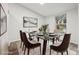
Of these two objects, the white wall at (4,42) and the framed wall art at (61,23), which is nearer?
the white wall at (4,42)

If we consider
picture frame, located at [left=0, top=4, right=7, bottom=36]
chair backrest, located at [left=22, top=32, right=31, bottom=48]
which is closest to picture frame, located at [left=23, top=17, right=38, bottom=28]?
chair backrest, located at [left=22, top=32, right=31, bottom=48]

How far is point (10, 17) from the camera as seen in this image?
161 cm

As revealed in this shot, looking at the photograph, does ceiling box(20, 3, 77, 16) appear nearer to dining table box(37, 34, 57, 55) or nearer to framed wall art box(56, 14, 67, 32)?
framed wall art box(56, 14, 67, 32)

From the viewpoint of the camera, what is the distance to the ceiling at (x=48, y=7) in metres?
1.59

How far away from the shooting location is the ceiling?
1586 mm

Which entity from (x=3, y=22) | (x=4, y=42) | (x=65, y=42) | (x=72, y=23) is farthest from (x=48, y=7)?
(x=4, y=42)

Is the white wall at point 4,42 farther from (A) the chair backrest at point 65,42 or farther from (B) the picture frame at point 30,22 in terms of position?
(A) the chair backrest at point 65,42

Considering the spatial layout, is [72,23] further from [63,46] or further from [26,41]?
[26,41]

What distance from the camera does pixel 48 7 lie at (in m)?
1.64

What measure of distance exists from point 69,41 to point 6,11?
1231mm

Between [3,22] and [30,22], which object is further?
[30,22]

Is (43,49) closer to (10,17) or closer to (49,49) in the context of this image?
(49,49)

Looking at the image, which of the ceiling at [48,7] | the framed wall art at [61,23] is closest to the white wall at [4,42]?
the ceiling at [48,7]
